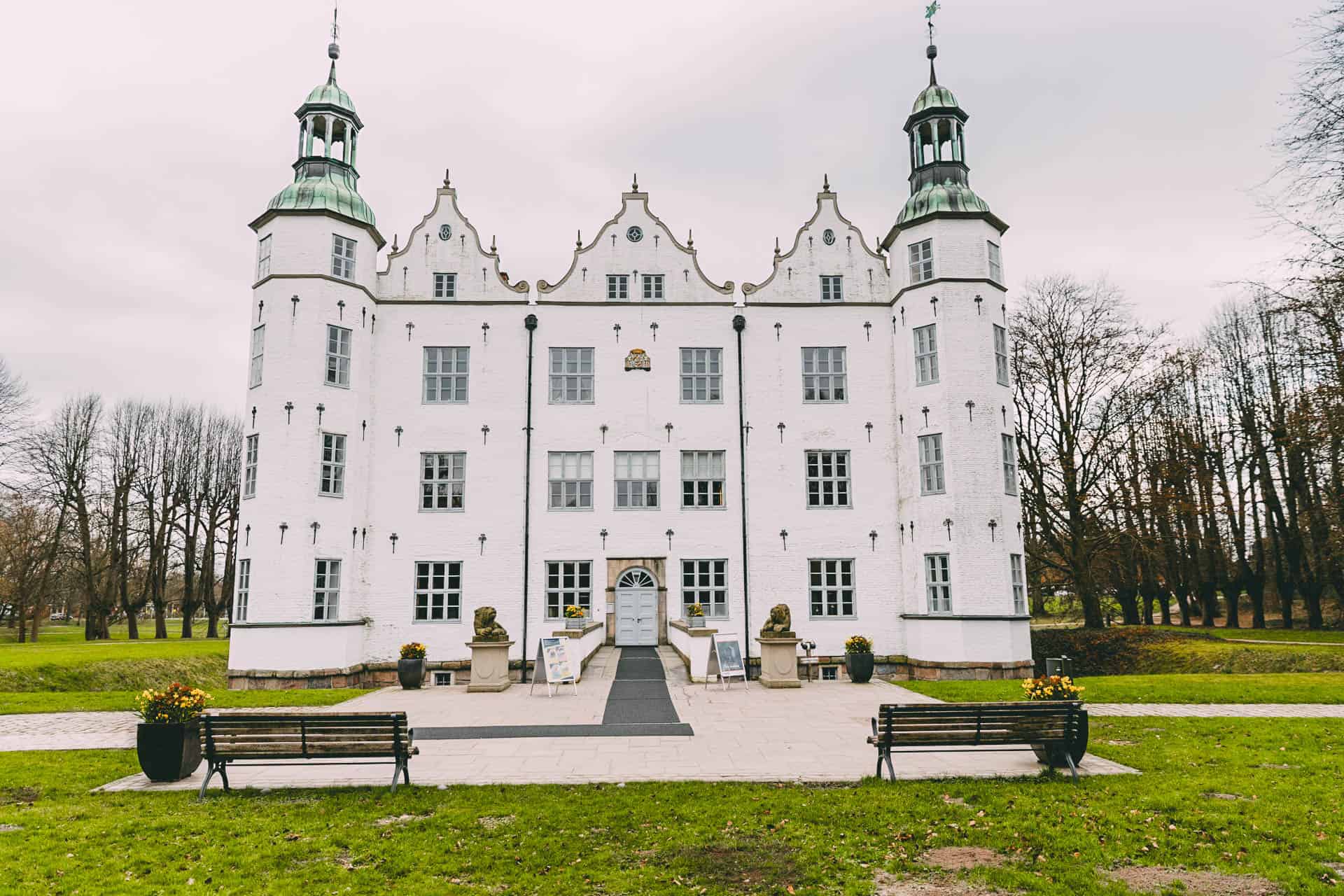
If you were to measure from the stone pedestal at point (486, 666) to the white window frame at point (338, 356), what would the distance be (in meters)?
8.23

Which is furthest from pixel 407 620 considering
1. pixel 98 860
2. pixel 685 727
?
pixel 98 860

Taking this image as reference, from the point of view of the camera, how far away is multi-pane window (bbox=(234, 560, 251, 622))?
20.6 meters

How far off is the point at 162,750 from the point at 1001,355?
20535 millimetres

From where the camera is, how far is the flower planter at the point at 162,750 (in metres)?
9.36

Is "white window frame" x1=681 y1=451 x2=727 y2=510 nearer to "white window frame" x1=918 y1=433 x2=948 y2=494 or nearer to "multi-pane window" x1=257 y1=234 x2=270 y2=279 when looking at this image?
"white window frame" x1=918 y1=433 x2=948 y2=494

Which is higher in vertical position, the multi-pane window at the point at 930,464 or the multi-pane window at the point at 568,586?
the multi-pane window at the point at 930,464

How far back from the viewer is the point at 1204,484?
33.3 m

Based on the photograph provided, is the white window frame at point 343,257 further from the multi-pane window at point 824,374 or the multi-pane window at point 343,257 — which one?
the multi-pane window at point 824,374

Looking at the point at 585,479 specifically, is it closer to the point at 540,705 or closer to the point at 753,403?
the point at 753,403

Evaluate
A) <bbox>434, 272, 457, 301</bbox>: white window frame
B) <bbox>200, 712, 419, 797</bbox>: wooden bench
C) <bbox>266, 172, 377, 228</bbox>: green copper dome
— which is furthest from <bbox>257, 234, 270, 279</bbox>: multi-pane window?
<bbox>200, 712, 419, 797</bbox>: wooden bench

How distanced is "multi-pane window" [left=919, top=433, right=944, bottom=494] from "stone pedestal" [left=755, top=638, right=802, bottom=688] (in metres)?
6.00

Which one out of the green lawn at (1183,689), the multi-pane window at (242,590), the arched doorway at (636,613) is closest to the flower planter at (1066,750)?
the green lawn at (1183,689)

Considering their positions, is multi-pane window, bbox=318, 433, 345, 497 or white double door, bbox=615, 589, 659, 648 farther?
white double door, bbox=615, 589, 659, 648

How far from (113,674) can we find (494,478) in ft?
41.9
